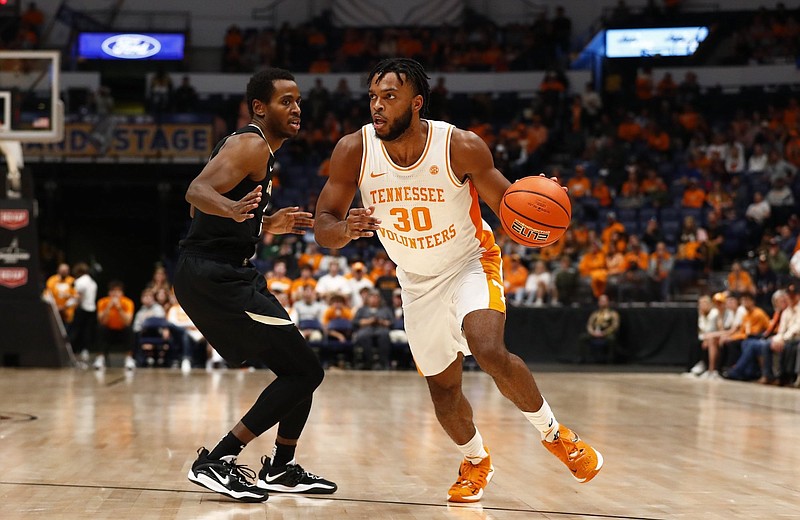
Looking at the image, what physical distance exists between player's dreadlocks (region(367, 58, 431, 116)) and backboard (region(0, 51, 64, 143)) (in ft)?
34.3

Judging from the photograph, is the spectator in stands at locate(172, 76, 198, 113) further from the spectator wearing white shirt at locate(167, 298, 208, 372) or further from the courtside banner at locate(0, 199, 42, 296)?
the courtside banner at locate(0, 199, 42, 296)

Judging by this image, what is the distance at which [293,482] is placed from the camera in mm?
4977

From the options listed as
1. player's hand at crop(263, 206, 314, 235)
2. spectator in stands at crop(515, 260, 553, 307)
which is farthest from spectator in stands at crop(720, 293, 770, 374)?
player's hand at crop(263, 206, 314, 235)

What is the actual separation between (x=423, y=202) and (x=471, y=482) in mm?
1404

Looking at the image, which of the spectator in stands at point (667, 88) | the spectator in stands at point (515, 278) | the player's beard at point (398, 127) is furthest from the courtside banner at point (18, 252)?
the spectator in stands at point (667, 88)

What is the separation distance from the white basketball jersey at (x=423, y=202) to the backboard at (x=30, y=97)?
34.4ft

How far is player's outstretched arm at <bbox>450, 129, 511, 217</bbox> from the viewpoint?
4820 millimetres

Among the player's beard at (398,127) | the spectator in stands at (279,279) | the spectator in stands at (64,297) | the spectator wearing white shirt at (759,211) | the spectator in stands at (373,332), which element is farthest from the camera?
the spectator wearing white shirt at (759,211)

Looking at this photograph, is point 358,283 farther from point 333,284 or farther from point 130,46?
point 130,46

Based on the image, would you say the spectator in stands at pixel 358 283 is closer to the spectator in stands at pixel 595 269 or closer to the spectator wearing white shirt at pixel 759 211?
the spectator in stands at pixel 595 269

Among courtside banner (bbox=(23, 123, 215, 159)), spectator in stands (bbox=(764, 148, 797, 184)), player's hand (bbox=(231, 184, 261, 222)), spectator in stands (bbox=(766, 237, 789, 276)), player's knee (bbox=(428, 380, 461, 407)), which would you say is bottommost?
player's knee (bbox=(428, 380, 461, 407))

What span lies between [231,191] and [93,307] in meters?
Answer: 11.9

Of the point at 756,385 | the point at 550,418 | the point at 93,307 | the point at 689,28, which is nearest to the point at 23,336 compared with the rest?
the point at 93,307

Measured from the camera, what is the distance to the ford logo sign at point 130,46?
26359 mm
